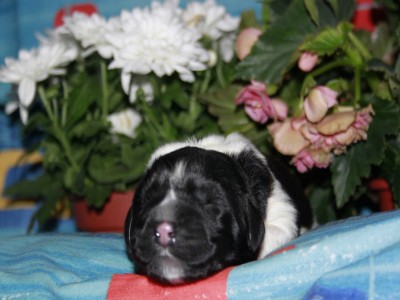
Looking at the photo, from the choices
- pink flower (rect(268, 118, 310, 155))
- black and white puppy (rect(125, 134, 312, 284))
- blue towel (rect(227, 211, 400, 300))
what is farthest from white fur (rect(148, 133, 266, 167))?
blue towel (rect(227, 211, 400, 300))

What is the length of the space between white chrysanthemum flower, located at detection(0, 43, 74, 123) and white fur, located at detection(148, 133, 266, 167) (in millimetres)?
609

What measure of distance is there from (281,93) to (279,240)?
0.71 meters

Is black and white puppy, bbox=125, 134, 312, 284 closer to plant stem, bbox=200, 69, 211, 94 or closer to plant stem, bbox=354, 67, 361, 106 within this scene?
plant stem, bbox=354, 67, 361, 106

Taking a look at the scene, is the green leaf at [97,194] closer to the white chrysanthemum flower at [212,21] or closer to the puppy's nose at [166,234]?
the white chrysanthemum flower at [212,21]

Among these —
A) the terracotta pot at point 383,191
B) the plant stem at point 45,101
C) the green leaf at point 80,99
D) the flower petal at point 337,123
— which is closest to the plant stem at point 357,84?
the flower petal at point 337,123

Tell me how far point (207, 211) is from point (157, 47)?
2.56ft

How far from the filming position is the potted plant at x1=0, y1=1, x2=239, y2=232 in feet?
7.25

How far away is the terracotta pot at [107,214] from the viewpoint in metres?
2.37

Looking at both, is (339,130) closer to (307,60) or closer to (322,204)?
(307,60)

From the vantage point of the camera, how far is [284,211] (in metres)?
1.82

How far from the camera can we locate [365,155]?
6.48 ft

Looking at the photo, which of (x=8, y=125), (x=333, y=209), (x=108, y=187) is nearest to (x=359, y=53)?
(x=333, y=209)

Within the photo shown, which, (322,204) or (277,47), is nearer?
(277,47)

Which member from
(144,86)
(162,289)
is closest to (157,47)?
(144,86)
